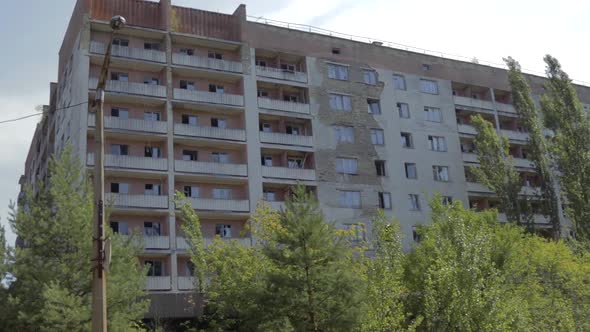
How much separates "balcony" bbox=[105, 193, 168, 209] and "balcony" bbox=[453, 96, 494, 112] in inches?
1042

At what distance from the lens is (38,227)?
22594 millimetres

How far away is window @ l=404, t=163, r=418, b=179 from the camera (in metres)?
47.7

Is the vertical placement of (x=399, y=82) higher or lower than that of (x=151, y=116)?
higher

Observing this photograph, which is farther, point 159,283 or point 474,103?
point 474,103


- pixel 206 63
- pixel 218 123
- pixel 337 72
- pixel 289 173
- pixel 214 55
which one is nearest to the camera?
pixel 289 173

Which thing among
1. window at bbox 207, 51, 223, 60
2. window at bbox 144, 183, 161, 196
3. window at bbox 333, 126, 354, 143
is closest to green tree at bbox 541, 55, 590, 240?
window at bbox 333, 126, 354, 143

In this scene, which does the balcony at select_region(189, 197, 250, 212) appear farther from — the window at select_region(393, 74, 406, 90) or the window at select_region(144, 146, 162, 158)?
the window at select_region(393, 74, 406, 90)

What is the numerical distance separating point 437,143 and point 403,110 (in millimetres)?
3852

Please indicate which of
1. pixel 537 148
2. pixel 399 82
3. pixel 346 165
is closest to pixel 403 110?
pixel 399 82

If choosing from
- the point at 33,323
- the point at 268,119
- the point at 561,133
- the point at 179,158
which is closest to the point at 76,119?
the point at 179,158

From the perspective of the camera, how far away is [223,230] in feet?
136

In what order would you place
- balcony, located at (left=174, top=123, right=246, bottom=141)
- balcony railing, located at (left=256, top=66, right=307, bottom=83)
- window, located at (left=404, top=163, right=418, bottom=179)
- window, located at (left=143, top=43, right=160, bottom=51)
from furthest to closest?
window, located at (left=404, top=163, right=418, bottom=179)
balcony railing, located at (left=256, top=66, right=307, bottom=83)
window, located at (left=143, top=43, right=160, bottom=51)
balcony, located at (left=174, top=123, right=246, bottom=141)

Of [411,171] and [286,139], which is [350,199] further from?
[286,139]

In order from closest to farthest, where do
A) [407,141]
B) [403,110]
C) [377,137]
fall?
1. [377,137]
2. [407,141]
3. [403,110]
